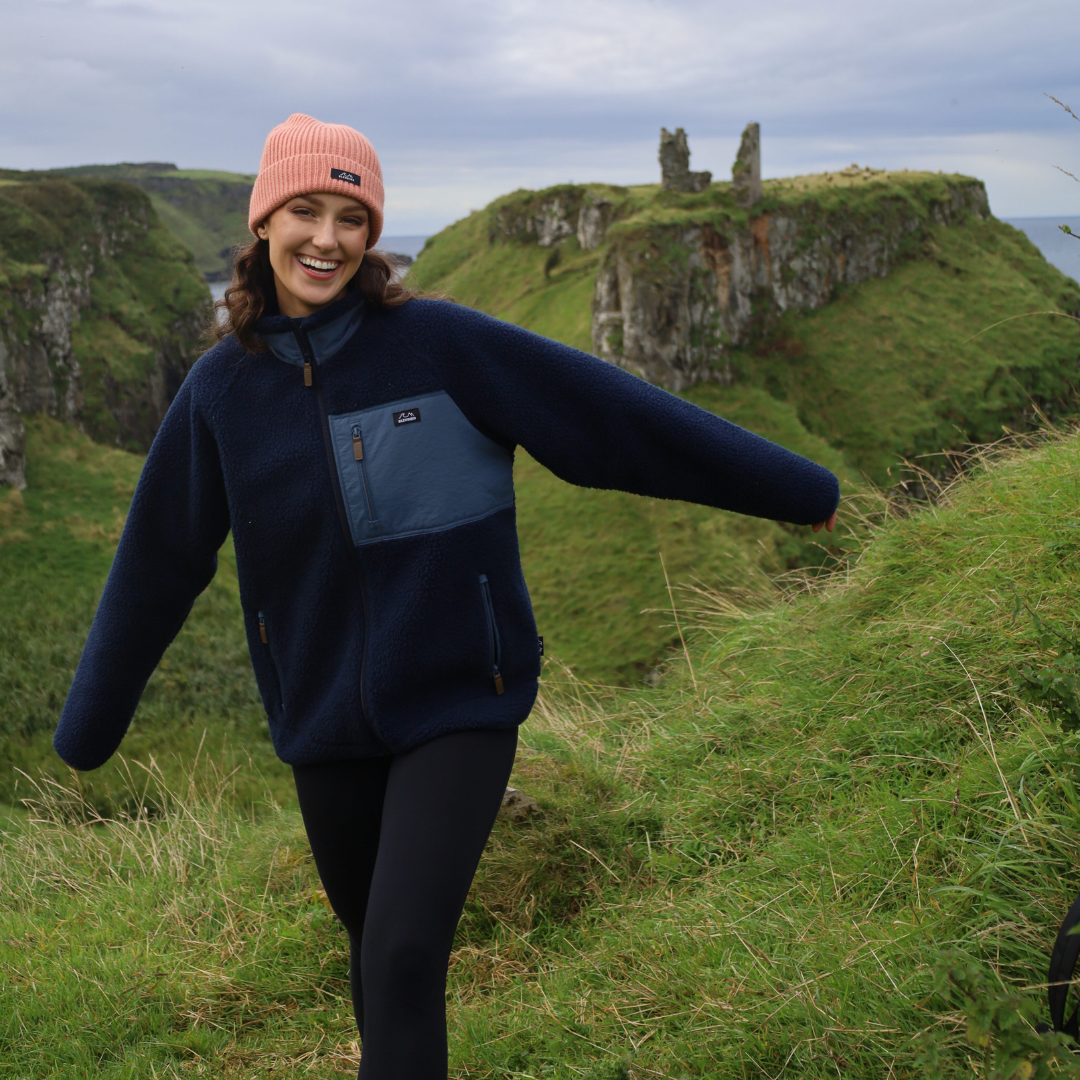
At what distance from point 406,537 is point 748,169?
195 ft

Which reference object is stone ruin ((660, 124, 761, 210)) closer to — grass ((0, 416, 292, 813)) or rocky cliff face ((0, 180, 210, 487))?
rocky cliff face ((0, 180, 210, 487))

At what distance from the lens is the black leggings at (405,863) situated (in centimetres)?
182

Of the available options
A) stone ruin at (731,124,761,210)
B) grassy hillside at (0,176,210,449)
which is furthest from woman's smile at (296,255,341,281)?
stone ruin at (731,124,761,210)

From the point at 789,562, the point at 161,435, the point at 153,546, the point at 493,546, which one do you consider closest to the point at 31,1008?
the point at 153,546

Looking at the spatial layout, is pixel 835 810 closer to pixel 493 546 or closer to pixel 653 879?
pixel 653 879

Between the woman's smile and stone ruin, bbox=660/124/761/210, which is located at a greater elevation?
stone ruin, bbox=660/124/761/210

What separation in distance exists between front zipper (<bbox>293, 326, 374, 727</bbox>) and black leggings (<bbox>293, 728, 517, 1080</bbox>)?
0.19 meters

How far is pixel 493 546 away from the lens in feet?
7.29

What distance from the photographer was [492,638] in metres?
2.18

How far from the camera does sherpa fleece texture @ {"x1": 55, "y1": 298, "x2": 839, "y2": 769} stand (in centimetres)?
215

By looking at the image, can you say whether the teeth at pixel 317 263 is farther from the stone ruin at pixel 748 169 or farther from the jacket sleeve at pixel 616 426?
the stone ruin at pixel 748 169

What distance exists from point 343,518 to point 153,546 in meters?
0.66

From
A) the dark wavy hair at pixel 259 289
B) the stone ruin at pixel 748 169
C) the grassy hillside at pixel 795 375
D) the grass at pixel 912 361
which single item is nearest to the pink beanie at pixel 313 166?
the dark wavy hair at pixel 259 289

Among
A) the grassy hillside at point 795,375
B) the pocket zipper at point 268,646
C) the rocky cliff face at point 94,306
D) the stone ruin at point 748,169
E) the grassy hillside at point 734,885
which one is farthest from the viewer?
the stone ruin at point 748,169
